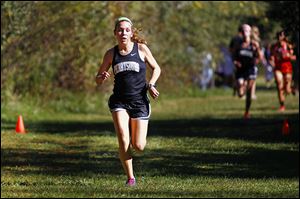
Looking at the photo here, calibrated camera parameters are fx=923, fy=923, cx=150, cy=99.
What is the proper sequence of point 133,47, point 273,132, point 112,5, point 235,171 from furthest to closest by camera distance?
point 112,5 → point 273,132 → point 235,171 → point 133,47

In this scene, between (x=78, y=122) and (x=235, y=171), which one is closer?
(x=235, y=171)

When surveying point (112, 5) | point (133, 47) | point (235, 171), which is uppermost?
point (112, 5)

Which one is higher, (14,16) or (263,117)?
(14,16)

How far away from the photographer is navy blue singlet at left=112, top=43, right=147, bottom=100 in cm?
1086

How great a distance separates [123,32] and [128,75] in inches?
20.0

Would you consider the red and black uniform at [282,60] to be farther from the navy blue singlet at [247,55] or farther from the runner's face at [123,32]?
the runner's face at [123,32]

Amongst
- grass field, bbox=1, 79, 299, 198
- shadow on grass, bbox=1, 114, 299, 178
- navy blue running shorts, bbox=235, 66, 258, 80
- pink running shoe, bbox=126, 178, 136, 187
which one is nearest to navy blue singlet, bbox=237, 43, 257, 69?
navy blue running shorts, bbox=235, 66, 258, 80

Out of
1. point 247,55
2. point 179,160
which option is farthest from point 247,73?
point 179,160

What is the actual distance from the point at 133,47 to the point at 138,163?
9.54 feet

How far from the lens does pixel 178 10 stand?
122 feet

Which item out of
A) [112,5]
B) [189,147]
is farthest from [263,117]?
[189,147]

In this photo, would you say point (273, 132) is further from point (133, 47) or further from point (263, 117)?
point (133, 47)

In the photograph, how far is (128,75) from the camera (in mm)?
10859

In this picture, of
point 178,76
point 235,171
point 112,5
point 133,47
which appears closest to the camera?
point 133,47
